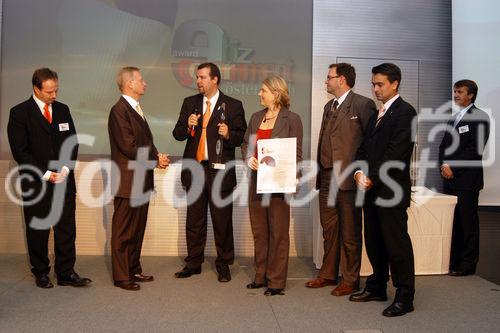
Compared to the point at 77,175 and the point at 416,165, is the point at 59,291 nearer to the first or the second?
the point at 77,175

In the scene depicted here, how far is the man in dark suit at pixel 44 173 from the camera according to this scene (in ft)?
14.1

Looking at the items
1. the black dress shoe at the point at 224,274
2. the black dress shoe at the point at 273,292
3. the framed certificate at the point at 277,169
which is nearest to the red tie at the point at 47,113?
the framed certificate at the point at 277,169

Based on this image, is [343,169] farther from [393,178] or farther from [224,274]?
Result: [224,274]

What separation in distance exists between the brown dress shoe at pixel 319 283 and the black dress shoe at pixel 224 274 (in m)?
0.63

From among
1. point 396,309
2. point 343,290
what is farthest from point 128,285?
point 396,309

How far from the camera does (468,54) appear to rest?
541 cm

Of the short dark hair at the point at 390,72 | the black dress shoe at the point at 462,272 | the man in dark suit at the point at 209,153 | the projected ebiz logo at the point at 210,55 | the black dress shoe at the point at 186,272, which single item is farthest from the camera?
the projected ebiz logo at the point at 210,55

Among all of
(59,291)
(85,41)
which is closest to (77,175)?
(85,41)

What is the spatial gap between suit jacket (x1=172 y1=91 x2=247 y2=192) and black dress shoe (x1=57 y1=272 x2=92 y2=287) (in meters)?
1.06

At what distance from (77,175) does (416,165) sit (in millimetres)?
3368

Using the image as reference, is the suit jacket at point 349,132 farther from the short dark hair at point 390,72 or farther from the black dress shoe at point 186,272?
the black dress shoe at point 186,272

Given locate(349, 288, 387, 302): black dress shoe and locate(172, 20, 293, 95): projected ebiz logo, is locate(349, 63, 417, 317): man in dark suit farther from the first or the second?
locate(172, 20, 293, 95): projected ebiz logo

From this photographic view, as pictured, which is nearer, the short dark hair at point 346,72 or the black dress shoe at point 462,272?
the short dark hair at point 346,72

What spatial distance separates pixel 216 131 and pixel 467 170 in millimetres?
2160
